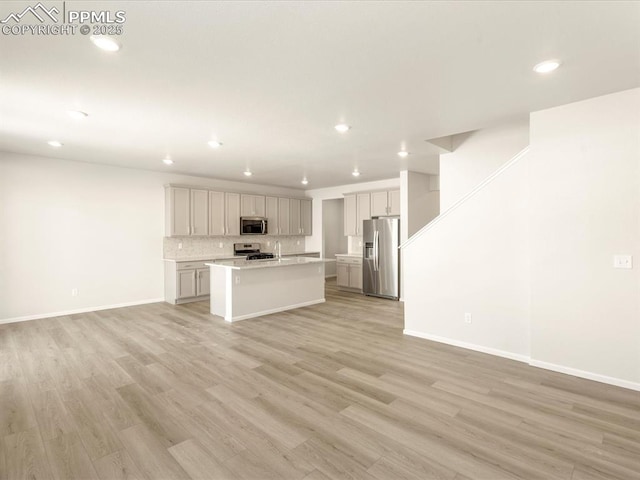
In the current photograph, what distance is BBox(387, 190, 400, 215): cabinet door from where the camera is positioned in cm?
714

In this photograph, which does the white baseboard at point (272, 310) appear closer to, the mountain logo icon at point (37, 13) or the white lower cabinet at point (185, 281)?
the white lower cabinet at point (185, 281)

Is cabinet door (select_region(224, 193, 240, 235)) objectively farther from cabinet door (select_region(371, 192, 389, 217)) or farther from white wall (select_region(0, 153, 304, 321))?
cabinet door (select_region(371, 192, 389, 217))

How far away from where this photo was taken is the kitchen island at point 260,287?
5.18 meters

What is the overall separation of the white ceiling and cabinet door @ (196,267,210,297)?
9.84 feet

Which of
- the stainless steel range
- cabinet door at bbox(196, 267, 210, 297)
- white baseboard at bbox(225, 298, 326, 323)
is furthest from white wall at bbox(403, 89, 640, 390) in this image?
the stainless steel range

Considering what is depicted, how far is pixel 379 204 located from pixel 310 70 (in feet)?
17.0

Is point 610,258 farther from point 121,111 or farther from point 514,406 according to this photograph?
point 121,111

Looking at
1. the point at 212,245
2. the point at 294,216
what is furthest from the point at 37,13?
the point at 294,216

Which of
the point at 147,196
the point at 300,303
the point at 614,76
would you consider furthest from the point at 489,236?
the point at 147,196

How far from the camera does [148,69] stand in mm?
2451

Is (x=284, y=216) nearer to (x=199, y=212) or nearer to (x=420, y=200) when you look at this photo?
(x=199, y=212)

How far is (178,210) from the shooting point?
6602mm

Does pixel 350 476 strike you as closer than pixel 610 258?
Yes

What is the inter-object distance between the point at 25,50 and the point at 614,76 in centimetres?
433
